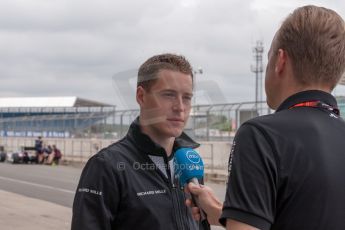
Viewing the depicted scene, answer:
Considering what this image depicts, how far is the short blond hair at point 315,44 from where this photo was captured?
5.97 feet

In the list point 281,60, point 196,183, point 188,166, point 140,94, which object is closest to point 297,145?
point 281,60

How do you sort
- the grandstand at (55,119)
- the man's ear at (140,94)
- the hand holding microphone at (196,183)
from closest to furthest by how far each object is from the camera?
the hand holding microphone at (196,183) → the man's ear at (140,94) → the grandstand at (55,119)

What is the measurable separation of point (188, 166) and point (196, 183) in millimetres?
221

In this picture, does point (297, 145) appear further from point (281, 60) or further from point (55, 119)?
point (55, 119)

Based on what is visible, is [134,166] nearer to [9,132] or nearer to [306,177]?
[306,177]

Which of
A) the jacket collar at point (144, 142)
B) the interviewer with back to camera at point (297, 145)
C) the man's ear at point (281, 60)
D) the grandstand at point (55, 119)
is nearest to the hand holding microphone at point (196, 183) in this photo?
the jacket collar at point (144, 142)

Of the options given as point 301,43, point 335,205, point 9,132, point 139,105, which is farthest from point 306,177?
point 9,132

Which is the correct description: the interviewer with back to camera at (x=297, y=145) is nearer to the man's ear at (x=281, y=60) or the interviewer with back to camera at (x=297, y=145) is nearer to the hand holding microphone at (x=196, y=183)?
the man's ear at (x=281, y=60)

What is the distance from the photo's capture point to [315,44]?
1.81 meters

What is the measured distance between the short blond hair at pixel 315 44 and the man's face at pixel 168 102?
109 centimetres

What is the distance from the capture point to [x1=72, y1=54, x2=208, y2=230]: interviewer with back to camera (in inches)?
102

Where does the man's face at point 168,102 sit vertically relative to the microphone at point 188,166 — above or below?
above

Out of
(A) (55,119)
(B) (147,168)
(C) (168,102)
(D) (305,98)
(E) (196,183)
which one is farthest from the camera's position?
(A) (55,119)

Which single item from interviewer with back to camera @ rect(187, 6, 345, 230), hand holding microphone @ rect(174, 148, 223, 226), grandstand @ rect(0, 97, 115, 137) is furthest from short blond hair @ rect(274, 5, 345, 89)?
grandstand @ rect(0, 97, 115, 137)
